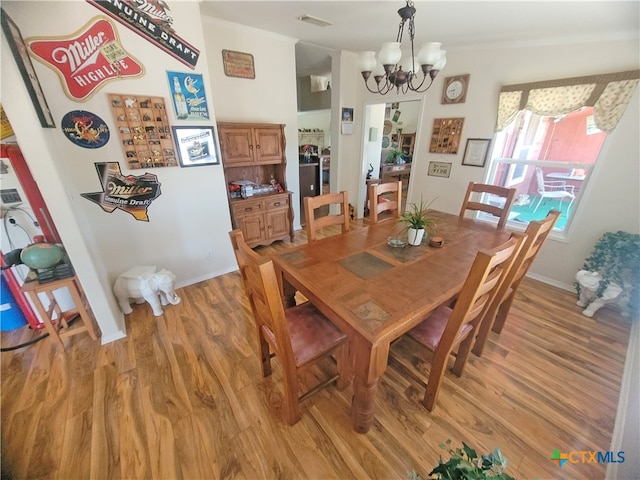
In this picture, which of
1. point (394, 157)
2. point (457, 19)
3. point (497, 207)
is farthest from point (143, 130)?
point (394, 157)

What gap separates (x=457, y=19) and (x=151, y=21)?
2.61 m

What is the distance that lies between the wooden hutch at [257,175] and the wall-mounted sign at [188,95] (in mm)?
402

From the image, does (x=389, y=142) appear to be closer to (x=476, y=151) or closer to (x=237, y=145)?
(x=476, y=151)

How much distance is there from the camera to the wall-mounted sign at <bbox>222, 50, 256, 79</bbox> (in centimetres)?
275

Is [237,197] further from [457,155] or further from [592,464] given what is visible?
[592,464]

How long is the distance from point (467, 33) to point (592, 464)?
3499 mm

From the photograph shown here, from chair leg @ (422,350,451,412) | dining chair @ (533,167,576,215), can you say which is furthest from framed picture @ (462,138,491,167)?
chair leg @ (422,350,451,412)

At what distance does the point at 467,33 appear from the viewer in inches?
96.9

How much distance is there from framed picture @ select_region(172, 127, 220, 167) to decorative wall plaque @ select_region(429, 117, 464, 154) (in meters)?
2.84

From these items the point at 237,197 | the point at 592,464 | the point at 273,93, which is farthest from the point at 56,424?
the point at 273,93

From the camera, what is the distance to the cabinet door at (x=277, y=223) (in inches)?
130

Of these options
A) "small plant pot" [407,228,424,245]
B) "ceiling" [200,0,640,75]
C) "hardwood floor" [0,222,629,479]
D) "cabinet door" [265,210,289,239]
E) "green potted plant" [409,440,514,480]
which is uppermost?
"ceiling" [200,0,640,75]

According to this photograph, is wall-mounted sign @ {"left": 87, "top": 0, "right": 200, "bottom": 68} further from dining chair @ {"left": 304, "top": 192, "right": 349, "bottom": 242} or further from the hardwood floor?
the hardwood floor

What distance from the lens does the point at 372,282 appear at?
1.33 metres
